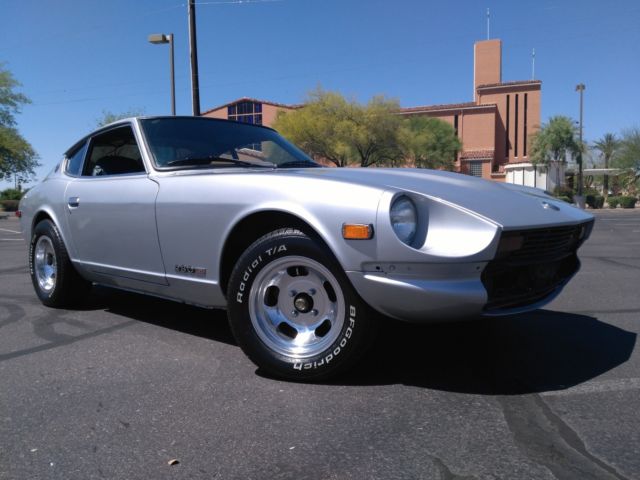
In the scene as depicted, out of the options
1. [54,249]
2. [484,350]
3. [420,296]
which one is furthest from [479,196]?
[54,249]

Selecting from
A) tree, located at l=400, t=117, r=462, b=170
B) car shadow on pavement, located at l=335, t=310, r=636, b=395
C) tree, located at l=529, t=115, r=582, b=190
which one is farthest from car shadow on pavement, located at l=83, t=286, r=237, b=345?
tree, located at l=529, t=115, r=582, b=190

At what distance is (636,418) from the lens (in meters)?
2.23

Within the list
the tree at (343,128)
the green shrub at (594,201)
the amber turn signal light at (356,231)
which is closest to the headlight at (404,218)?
the amber turn signal light at (356,231)

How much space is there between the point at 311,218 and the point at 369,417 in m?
0.95

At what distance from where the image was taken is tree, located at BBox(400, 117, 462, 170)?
40.9 m

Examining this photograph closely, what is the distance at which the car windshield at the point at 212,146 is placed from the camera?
3533 millimetres

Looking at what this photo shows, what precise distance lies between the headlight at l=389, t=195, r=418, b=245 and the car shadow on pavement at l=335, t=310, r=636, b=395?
561 mm

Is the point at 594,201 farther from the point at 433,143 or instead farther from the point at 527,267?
the point at 527,267

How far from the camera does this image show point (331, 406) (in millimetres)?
2373

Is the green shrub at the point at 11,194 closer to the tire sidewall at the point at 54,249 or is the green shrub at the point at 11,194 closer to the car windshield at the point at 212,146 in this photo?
the tire sidewall at the point at 54,249

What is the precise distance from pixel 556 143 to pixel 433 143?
10.5 m

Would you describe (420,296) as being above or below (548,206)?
below

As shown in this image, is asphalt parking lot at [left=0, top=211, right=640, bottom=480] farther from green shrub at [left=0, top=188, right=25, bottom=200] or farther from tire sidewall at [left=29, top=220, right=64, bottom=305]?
green shrub at [left=0, top=188, right=25, bottom=200]

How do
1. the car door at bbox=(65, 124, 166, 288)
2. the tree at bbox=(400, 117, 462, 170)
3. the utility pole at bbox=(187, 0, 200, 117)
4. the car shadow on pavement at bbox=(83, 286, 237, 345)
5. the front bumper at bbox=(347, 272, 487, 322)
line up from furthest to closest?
the tree at bbox=(400, 117, 462, 170)
the utility pole at bbox=(187, 0, 200, 117)
the car shadow on pavement at bbox=(83, 286, 237, 345)
the car door at bbox=(65, 124, 166, 288)
the front bumper at bbox=(347, 272, 487, 322)
